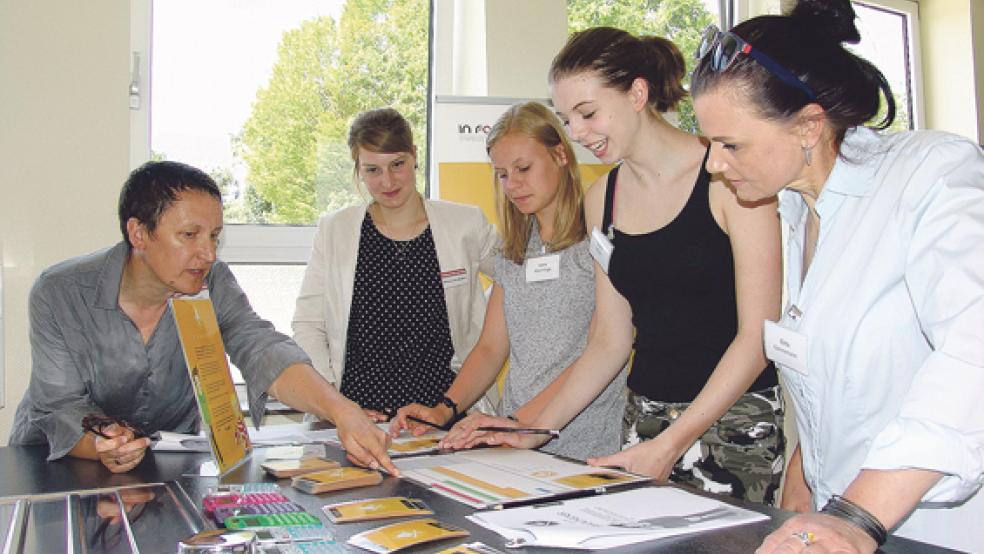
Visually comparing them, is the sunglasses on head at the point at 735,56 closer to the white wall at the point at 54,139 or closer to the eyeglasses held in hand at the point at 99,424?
the eyeglasses held in hand at the point at 99,424

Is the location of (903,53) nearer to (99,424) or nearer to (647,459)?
(647,459)

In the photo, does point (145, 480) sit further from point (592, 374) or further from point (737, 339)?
point (737, 339)

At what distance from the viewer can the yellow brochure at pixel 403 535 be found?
1.01 metres

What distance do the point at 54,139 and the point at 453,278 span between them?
1703 mm

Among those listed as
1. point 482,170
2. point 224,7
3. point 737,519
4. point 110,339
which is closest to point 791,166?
point 737,519

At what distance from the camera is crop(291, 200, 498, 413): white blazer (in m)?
2.80

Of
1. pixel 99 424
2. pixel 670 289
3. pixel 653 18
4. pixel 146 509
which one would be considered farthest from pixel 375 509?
pixel 653 18

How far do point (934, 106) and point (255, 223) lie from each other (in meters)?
5.25

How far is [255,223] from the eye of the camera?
3984 millimetres

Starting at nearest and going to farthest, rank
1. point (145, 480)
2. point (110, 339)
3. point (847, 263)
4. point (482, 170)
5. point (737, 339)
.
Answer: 1. point (847, 263)
2. point (145, 480)
3. point (737, 339)
4. point (110, 339)
5. point (482, 170)

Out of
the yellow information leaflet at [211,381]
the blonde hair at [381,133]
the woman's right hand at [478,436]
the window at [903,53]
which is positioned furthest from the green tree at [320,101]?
the window at [903,53]

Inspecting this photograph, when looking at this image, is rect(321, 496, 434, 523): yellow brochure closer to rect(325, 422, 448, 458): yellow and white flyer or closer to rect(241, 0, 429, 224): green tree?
rect(325, 422, 448, 458): yellow and white flyer

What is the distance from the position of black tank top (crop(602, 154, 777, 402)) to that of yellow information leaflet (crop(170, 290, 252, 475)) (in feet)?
2.86

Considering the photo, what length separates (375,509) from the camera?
118 centimetres
